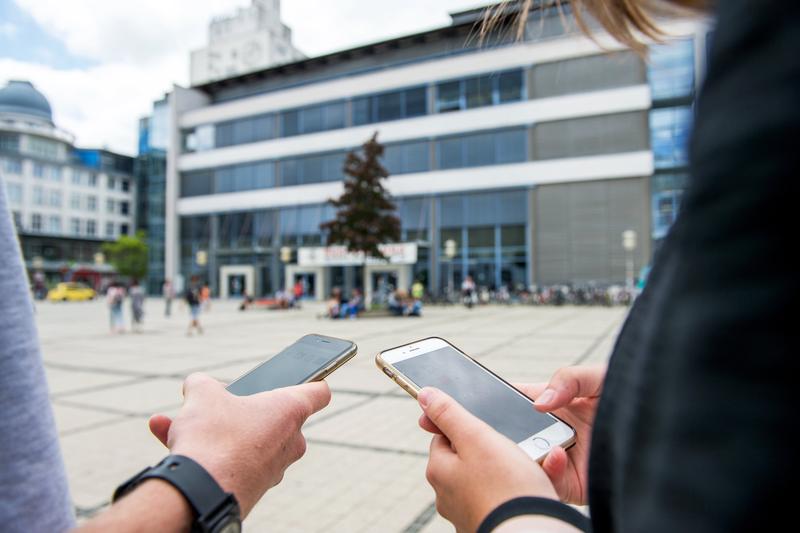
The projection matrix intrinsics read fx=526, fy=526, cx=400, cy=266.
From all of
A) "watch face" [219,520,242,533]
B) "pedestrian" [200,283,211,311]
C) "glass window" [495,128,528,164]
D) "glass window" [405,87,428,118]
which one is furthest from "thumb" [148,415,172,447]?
"glass window" [405,87,428,118]

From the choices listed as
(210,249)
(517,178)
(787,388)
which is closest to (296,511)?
(787,388)

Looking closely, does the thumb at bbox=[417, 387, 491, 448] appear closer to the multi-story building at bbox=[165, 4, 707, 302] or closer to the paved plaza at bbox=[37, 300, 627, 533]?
the paved plaza at bbox=[37, 300, 627, 533]

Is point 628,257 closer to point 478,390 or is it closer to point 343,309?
point 343,309

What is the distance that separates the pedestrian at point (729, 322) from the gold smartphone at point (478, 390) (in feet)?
2.18

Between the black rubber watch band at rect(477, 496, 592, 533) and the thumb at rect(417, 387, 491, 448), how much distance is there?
0.13 metres

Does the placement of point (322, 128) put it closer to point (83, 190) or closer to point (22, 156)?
point (22, 156)

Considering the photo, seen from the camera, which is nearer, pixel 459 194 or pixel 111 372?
pixel 111 372

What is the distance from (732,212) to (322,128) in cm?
3876

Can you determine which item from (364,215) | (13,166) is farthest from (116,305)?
(13,166)

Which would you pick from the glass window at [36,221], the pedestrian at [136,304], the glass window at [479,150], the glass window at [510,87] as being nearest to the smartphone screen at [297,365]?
the pedestrian at [136,304]

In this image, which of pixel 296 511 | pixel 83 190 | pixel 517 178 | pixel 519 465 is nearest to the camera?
pixel 519 465

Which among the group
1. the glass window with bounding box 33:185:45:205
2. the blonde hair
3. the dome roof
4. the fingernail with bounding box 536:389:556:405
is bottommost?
the fingernail with bounding box 536:389:556:405

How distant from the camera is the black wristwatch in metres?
0.82

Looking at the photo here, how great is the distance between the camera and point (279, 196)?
1515 inches
